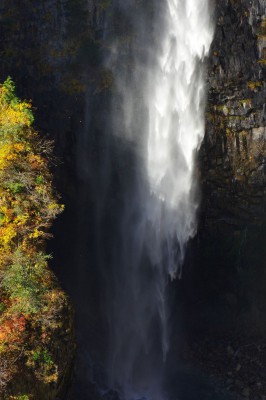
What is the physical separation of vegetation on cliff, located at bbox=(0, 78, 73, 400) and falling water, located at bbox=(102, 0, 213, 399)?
7.90m

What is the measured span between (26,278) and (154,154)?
11.4 m

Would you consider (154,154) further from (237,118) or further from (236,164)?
(237,118)

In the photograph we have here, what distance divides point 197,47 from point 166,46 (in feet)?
5.32

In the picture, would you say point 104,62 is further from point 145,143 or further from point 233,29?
point 233,29

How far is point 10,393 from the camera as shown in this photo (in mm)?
11172

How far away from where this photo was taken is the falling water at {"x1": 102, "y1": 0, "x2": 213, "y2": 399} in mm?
21562

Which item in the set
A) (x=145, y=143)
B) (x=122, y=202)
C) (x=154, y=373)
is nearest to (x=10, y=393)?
(x=154, y=373)

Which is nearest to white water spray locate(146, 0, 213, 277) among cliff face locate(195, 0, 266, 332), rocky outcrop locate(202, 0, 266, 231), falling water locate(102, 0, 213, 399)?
falling water locate(102, 0, 213, 399)

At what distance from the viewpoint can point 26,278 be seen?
491 inches

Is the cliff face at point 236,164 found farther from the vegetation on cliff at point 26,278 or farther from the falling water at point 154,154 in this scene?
the vegetation on cliff at point 26,278

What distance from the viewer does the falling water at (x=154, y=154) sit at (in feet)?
70.7

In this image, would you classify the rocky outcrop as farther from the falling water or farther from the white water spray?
the white water spray

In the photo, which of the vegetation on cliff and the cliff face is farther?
the cliff face

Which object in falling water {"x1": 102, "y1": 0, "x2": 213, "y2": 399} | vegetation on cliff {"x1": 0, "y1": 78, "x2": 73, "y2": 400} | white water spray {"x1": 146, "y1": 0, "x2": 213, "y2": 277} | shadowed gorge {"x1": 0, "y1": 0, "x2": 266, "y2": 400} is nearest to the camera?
vegetation on cliff {"x1": 0, "y1": 78, "x2": 73, "y2": 400}
